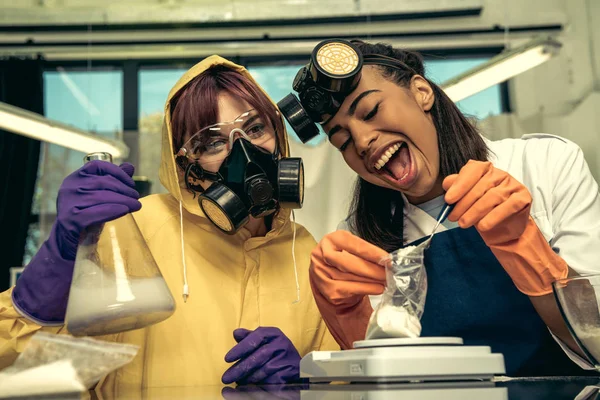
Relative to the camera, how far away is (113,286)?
1.11 metres

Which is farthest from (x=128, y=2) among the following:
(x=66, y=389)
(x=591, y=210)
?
(x=66, y=389)

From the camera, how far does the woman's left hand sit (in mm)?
1181

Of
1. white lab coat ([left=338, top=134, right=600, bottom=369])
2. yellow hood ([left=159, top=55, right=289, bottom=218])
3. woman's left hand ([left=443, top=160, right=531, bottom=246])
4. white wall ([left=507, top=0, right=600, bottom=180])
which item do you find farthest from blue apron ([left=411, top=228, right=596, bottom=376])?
white wall ([left=507, top=0, right=600, bottom=180])

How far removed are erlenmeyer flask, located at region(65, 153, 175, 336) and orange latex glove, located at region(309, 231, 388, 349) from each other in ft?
1.18

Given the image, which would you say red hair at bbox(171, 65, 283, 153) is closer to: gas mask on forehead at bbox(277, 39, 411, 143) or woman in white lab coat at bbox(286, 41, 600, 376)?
gas mask on forehead at bbox(277, 39, 411, 143)

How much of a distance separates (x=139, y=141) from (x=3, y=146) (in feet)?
4.72

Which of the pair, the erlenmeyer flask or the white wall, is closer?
the erlenmeyer flask

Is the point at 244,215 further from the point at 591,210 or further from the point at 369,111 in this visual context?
the point at 591,210

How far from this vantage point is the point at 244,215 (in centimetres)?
165

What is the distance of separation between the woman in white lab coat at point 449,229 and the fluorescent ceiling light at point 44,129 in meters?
2.25

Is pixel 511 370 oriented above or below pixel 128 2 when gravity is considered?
below

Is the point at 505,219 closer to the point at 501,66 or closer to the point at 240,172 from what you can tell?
the point at 240,172

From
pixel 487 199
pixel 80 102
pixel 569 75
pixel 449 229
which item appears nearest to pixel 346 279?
pixel 487 199

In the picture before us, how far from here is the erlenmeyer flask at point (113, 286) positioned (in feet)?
3.61
